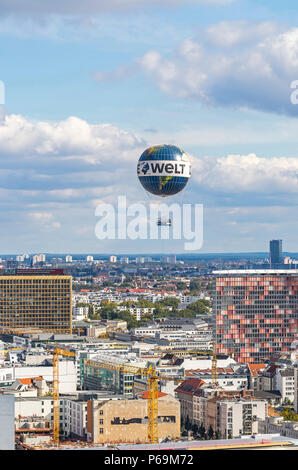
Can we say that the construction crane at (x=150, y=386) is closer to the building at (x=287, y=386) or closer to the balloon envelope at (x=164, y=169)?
the building at (x=287, y=386)

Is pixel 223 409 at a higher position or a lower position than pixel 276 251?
lower

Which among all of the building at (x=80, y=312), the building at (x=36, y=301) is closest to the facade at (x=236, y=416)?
the building at (x=36, y=301)

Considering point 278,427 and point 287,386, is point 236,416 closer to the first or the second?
point 278,427

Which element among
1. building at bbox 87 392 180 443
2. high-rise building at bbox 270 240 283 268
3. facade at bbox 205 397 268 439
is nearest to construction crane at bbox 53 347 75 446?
building at bbox 87 392 180 443

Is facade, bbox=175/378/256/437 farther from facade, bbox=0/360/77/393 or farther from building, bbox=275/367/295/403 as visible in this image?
facade, bbox=0/360/77/393

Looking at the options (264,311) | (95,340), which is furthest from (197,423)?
(95,340)

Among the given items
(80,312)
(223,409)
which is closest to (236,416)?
(223,409)
